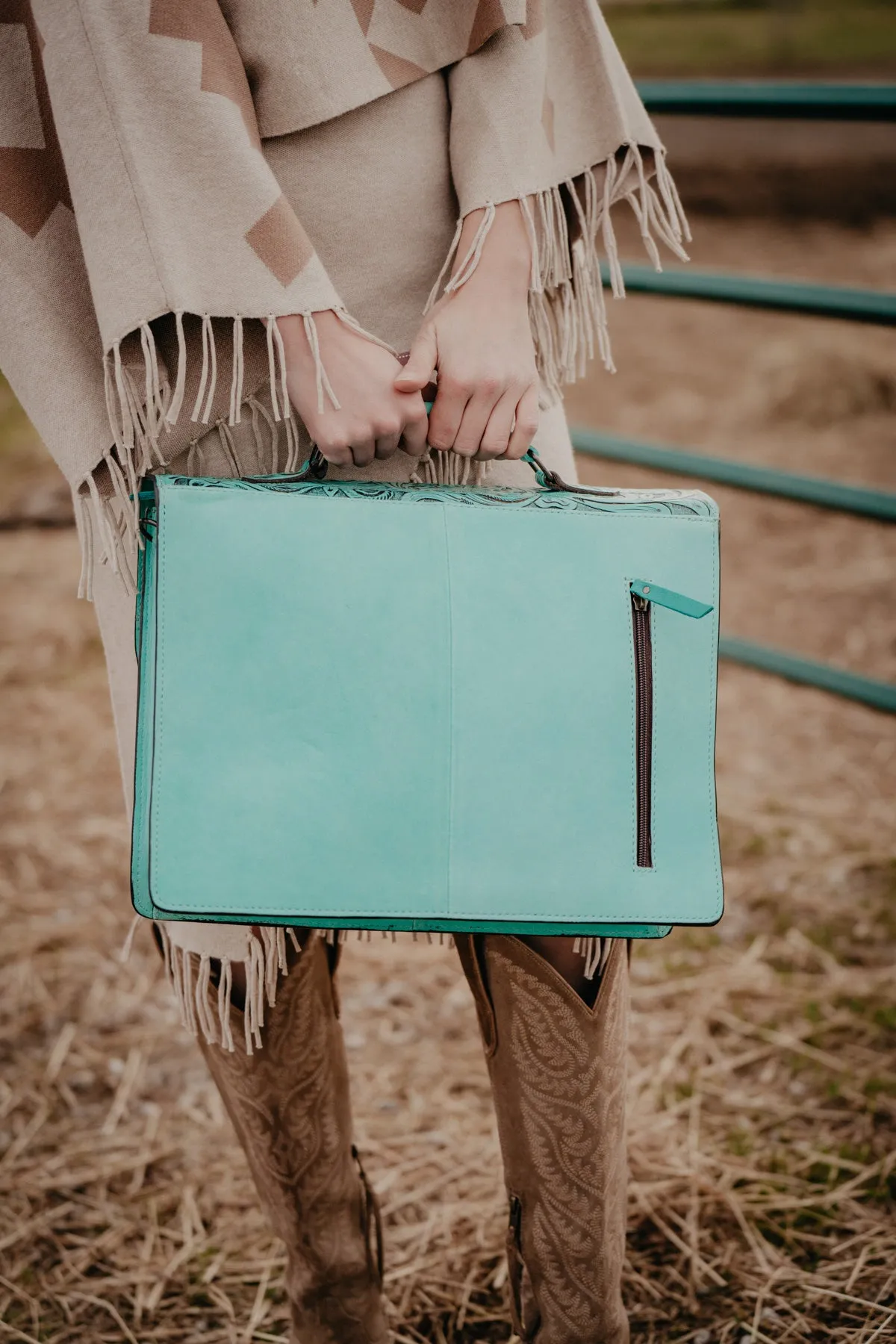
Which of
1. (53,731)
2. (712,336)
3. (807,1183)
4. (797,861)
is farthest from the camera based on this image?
(712,336)

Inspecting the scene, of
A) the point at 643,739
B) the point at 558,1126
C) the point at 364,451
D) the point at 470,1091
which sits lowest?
the point at 470,1091

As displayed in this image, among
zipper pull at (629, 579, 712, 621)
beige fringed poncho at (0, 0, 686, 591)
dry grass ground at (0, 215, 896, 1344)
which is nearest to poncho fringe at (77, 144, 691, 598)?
beige fringed poncho at (0, 0, 686, 591)

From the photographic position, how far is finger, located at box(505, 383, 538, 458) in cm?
84

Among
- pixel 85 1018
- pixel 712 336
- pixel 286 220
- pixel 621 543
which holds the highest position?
pixel 712 336

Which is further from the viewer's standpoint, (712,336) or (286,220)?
(712,336)

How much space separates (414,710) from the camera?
790 mm

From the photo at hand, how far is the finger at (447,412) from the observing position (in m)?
0.80

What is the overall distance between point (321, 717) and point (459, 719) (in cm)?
10

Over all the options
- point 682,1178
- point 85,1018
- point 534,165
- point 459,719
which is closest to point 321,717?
point 459,719

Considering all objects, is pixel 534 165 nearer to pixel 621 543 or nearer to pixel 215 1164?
pixel 621 543

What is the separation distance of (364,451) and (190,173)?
0.22 m

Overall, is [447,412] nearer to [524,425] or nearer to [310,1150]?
[524,425]

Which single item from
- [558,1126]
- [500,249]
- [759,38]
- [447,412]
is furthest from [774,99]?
[759,38]

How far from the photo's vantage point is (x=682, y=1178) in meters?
1.34
